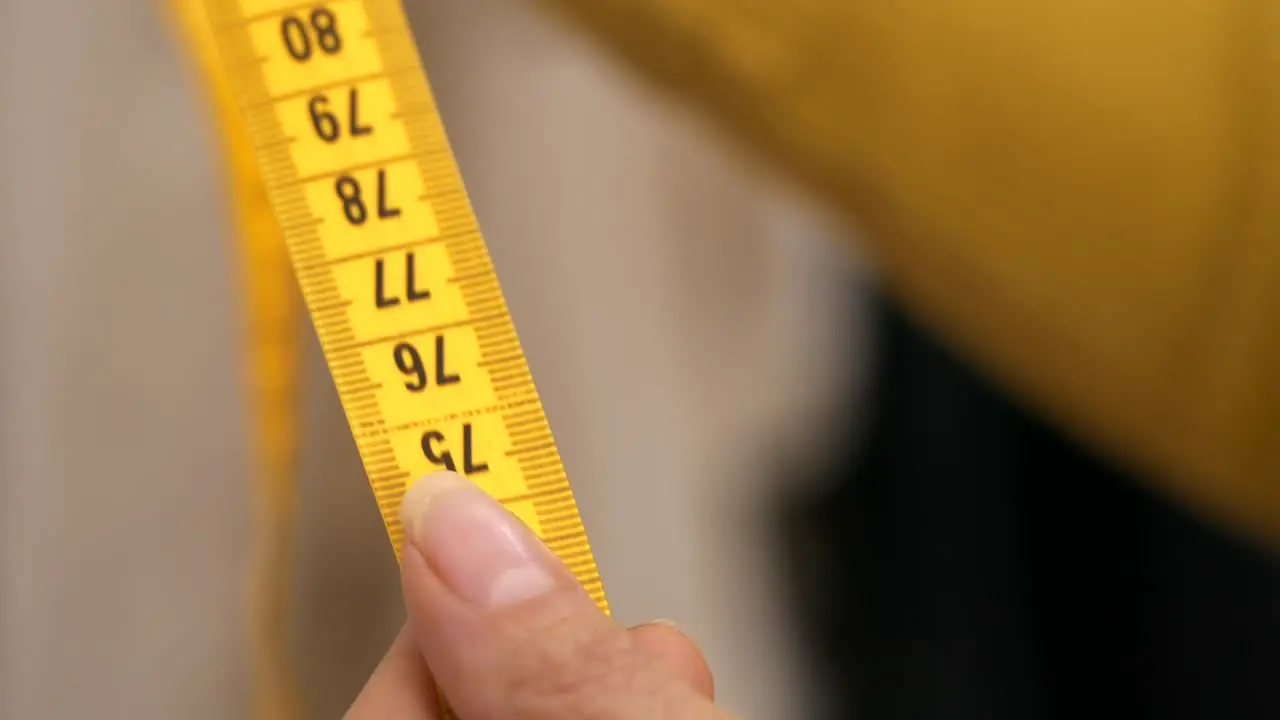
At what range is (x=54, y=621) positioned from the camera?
0.73 metres

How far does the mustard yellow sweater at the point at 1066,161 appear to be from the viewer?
37 cm

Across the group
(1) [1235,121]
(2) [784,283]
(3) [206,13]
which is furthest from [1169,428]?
(2) [784,283]

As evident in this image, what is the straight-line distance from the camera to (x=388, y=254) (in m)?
0.36

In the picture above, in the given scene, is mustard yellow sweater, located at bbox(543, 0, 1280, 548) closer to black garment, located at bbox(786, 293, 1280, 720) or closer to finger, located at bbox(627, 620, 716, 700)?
finger, located at bbox(627, 620, 716, 700)

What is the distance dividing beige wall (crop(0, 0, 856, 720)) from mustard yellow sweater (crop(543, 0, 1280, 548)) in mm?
143

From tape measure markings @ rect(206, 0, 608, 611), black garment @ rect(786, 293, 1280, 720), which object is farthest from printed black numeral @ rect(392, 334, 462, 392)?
black garment @ rect(786, 293, 1280, 720)

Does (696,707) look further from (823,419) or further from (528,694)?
(823,419)

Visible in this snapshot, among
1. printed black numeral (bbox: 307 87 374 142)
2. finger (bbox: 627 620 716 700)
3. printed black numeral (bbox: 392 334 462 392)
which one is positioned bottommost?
finger (bbox: 627 620 716 700)

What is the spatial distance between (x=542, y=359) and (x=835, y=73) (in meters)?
0.62

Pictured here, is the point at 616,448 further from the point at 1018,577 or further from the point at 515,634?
the point at 515,634

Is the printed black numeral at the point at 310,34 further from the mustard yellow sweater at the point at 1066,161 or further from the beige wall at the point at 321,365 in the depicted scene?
the beige wall at the point at 321,365

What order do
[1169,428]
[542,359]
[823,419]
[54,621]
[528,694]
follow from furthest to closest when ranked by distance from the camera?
[823,419] < [542,359] < [54,621] < [1169,428] < [528,694]

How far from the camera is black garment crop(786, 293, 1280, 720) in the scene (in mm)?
766

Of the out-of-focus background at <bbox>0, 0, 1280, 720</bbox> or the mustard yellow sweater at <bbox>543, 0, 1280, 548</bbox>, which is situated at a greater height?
the mustard yellow sweater at <bbox>543, 0, 1280, 548</bbox>
